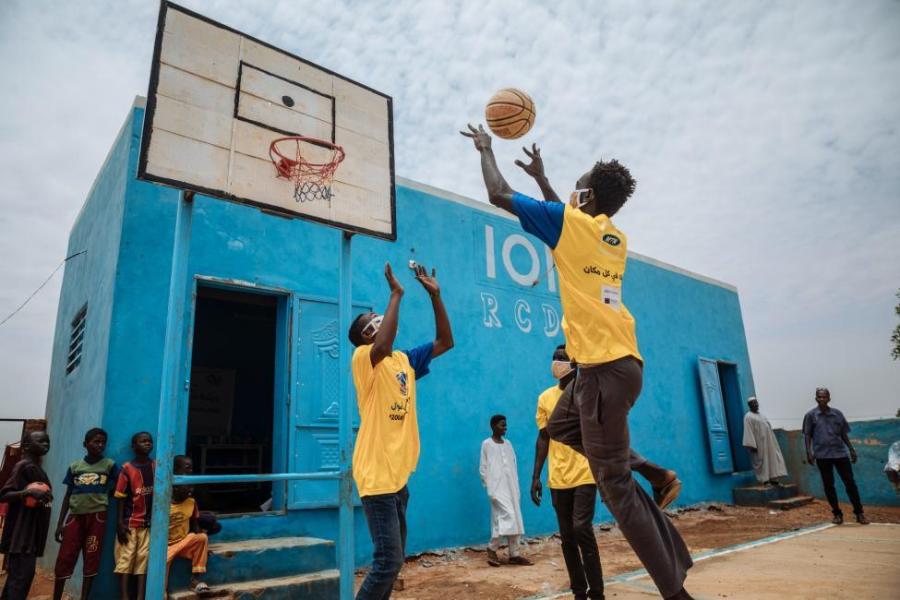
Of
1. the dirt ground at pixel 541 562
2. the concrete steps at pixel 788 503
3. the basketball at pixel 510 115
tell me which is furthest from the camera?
the concrete steps at pixel 788 503

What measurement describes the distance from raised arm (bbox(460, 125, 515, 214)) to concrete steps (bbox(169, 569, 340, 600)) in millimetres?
3538

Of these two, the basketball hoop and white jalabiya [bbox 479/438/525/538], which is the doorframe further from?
white jalabiya [bbox 479/438/525/538]

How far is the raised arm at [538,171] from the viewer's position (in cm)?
312

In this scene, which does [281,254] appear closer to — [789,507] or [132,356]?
[132,356]

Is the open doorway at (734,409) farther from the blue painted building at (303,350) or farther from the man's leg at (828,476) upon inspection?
the man's leg at (828,476)

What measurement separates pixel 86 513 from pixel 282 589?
5.60 ft

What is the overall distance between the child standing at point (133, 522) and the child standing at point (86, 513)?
124mm

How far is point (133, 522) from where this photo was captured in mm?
4770

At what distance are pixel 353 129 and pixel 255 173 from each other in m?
1.03

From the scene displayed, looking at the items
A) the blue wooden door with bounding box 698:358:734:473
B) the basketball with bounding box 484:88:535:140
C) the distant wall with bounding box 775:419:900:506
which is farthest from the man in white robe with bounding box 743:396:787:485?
the basketball with bounding box 484:88:535:140

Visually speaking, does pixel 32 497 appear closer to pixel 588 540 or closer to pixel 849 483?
pixel 588 540

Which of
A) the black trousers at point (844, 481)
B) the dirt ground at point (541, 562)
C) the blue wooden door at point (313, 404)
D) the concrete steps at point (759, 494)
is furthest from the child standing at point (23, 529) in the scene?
the concrete steps at point (759, 494)

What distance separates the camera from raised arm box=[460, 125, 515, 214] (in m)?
2.80

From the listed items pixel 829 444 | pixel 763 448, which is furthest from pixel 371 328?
pixel 763 448
